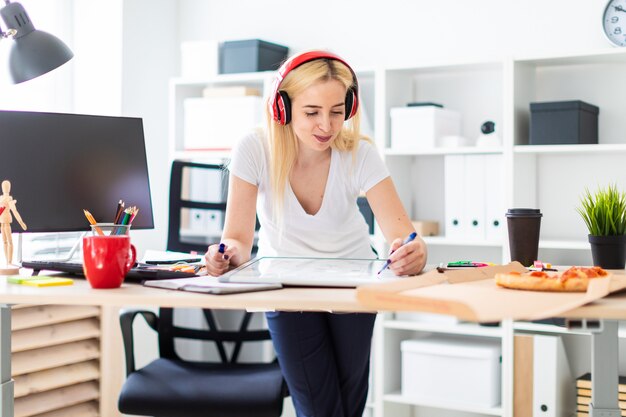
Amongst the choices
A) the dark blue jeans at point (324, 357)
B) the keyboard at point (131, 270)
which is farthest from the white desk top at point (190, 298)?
the dark blue jeans at point (324, 357)

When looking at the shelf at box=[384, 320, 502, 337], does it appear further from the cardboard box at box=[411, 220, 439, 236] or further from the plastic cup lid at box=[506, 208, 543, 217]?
the plastic cup lid at box=[506, 208, 543, 217]

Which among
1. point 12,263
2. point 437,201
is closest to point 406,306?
point 12,263

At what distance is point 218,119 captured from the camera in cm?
363

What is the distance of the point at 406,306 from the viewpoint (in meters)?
1.18

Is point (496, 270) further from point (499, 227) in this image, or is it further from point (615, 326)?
point (499, 227)

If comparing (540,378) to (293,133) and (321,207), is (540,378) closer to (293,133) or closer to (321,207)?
(321,207)

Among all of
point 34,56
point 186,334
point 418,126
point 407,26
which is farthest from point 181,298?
point 407,26

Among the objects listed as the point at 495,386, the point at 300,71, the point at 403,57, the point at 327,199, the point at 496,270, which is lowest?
the point at 495,386

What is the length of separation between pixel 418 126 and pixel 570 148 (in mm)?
619

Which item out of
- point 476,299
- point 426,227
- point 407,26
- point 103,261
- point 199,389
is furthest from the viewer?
point 407,26

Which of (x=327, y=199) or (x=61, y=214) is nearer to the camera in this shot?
(x=61, y=214)

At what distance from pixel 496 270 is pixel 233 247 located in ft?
1.83

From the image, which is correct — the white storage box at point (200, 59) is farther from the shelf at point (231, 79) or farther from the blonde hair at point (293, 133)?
the blonde hair at point (293, 133)

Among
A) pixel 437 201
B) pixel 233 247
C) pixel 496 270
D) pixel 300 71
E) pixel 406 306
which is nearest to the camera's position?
pixel 406 306
